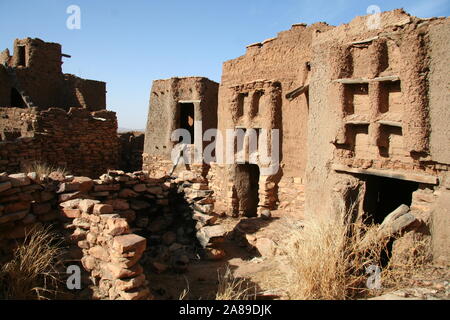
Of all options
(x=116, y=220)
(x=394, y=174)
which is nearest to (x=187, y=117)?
(x=394, y=174)

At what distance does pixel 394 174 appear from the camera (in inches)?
193

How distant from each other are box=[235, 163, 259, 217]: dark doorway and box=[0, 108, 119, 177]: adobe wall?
5589 mm

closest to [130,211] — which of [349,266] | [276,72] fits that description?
[349,266]

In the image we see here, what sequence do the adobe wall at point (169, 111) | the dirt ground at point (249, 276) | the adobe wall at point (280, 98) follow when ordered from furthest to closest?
the adobe wall at point (169, 111), the adobe wall at point (280, 98), the dirt ground at point (249, 276)

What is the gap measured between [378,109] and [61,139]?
10213 millimetres

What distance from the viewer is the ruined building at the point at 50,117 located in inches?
426

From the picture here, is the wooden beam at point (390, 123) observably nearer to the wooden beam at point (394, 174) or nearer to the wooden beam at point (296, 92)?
the wooden beam at point (394, 174)

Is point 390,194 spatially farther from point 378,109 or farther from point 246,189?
point 246,189

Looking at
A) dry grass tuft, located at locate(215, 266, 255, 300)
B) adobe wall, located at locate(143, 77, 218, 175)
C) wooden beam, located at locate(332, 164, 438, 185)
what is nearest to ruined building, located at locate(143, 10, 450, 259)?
wooden beam, located at locate(332, 164, 438, 185)

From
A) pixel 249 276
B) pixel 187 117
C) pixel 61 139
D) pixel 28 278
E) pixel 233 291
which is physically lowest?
pixel 249 276

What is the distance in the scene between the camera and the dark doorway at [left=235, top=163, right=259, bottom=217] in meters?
10.2

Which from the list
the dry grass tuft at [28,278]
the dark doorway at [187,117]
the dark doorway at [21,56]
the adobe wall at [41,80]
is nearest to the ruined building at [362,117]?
the dry grass tuft at [28,278]

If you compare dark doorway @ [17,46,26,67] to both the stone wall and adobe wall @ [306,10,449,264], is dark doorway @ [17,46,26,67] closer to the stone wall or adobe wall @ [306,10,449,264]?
the stone wall

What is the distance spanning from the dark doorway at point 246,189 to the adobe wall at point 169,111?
2.49m
